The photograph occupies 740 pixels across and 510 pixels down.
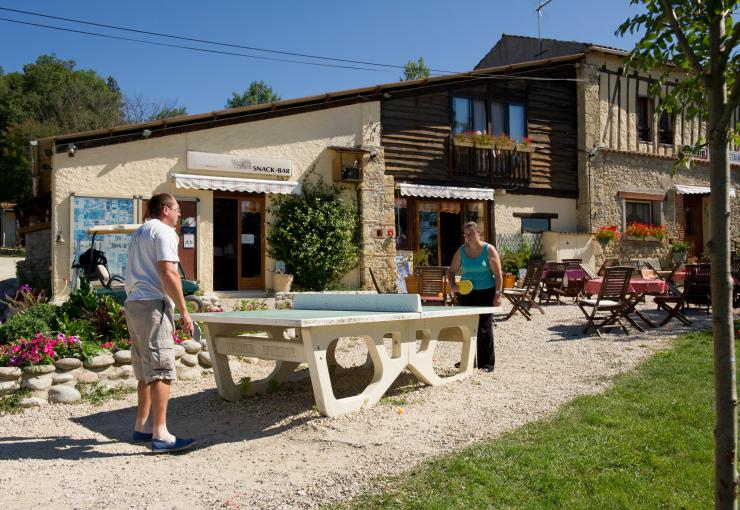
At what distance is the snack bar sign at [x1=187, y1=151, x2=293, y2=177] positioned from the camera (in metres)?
13.1

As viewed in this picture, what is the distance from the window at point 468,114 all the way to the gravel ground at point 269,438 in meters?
10.7

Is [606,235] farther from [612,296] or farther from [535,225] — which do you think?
[612,296]

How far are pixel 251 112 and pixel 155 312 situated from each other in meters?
10.0

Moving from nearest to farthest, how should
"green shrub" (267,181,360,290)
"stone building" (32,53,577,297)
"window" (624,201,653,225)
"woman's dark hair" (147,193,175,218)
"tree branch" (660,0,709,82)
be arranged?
1. "tree branch" (660,0,709,82)
2. "woman's dark hair" (147,193,175,218)
3. "stone building" (32,53,577,297)
4. "green shrub" (267,181,360,290)
5. "window" (624,201,653,225)

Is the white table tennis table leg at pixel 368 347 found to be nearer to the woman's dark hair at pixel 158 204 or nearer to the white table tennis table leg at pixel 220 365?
the white table tennis table leg at pixel 220 365

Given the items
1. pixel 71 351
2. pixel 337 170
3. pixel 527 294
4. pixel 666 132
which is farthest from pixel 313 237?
pixel 666 132

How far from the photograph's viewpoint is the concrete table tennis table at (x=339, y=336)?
4.95m

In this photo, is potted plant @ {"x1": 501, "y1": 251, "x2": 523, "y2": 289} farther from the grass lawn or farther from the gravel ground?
the grass lawn

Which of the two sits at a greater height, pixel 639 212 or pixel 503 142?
pixel 503 142

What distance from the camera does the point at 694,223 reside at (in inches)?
858

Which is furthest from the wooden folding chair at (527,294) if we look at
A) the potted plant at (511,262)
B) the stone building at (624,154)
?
the stone building at (624,154)

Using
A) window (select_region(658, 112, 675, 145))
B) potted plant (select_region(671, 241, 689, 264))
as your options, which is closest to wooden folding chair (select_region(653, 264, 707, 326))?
potted plant (select_region(671, 241, 689, 264))

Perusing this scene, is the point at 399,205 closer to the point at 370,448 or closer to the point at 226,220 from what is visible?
the point at 226,220

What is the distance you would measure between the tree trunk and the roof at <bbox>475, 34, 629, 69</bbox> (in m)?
17.5
